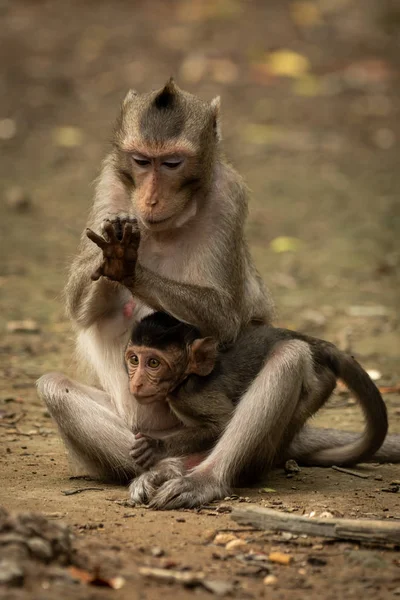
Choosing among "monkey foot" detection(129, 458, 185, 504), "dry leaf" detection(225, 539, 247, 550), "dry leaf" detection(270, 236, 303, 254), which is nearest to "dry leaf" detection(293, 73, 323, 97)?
"dry leaf" detection(270, 236, 303, 254)

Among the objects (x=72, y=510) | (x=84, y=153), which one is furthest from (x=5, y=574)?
(x=84, y=153)

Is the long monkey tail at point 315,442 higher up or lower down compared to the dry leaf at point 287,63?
lower down

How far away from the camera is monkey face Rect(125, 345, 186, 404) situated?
643cm

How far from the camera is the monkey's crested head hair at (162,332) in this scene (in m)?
6.46

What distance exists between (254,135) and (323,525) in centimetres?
1249

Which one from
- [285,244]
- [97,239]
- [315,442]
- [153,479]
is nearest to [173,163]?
→ [97,239]

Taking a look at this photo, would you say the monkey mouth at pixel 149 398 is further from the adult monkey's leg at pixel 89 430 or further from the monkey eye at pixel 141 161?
the monkey eye at pixel 141 161

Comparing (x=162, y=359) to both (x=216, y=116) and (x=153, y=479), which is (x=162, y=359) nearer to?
(x=153, y=479)

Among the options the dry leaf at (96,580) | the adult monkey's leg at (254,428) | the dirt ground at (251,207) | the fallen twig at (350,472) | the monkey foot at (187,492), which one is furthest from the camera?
the fallen twig at (350,472)

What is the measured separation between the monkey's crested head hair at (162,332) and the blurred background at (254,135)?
3.02 metres

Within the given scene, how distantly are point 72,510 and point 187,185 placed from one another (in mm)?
1999

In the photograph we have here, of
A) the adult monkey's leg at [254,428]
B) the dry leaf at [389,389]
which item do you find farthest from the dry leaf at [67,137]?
the adult monkey's leg at [254,428]

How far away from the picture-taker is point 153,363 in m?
6.45

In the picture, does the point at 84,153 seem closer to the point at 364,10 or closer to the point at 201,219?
the point at 364,10
